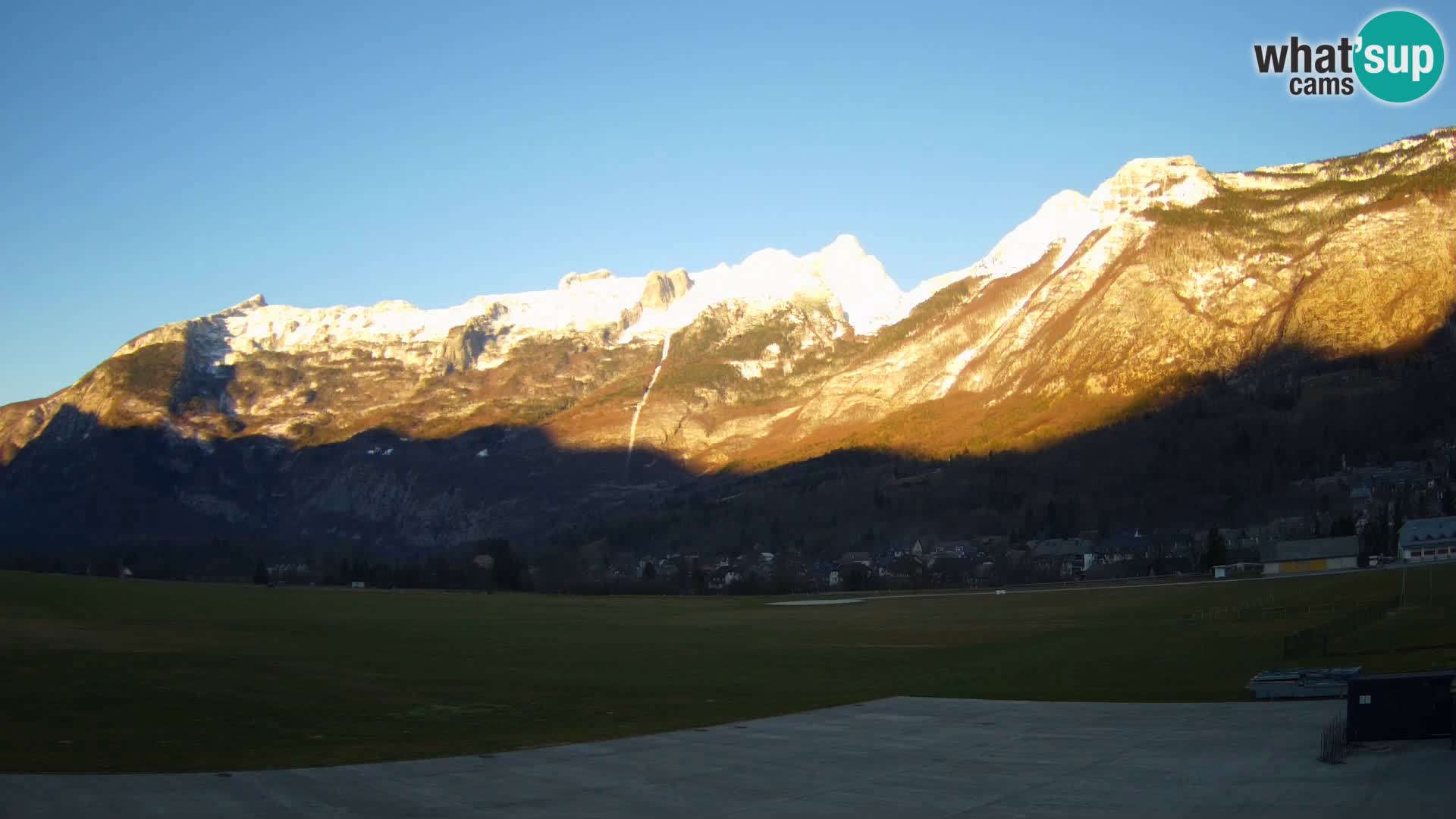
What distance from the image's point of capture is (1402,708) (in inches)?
1369

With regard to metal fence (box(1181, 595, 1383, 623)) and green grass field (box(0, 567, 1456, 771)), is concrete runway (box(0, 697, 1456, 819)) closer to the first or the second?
green grass field (box(0, 567, 1456, 771))

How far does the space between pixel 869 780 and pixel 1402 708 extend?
50.3 ft

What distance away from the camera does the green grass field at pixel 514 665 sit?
4122cm

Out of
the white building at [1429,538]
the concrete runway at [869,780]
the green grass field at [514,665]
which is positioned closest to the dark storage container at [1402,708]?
the concrete runway at [869,780]

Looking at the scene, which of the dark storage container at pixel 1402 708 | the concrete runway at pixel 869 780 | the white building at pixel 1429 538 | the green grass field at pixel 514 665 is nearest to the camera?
the concrete runway at pixel 869 780

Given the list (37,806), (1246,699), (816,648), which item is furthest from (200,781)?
(816,648)

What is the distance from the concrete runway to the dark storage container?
1.36 ft

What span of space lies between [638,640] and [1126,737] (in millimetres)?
57243

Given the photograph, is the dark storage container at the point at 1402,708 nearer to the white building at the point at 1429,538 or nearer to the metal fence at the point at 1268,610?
the metal fence at the point at 1268,610

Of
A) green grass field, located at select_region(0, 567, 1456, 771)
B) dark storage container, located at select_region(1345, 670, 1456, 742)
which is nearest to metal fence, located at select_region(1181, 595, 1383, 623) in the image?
green grass field, located at select_region(0, 567, 1456, 771)

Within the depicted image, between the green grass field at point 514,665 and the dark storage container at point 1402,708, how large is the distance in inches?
590

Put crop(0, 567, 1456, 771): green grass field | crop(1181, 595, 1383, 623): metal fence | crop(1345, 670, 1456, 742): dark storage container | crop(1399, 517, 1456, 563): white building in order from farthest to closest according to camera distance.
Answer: crop(1399, 517, 1456, 563): white building
crop(1181, 595, 1383, 623): metal fence
crop(0, 567, 1456, 771): green grass field
crop(1345, 670, 1456, 742): dark storage container

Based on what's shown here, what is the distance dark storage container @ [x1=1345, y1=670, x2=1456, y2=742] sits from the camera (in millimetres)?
34531

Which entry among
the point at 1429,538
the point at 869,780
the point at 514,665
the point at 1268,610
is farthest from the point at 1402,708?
the point at 1429,538
